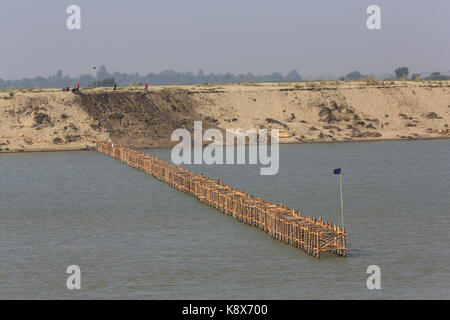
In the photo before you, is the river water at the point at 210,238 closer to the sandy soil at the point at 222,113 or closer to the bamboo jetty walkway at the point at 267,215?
the bamboo jetty walkway at the point at 267,215

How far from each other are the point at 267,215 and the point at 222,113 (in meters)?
84.4

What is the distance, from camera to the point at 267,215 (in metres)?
51.7

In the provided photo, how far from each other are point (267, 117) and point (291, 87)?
1757 centimetres

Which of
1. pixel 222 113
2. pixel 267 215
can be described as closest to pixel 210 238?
pixel 267 215

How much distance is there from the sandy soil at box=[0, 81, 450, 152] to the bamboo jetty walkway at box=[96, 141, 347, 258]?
138 ft

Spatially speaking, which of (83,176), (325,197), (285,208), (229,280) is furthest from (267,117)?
(229,280)

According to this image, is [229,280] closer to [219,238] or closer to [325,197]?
[219,238]

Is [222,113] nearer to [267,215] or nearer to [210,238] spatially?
[267,215]

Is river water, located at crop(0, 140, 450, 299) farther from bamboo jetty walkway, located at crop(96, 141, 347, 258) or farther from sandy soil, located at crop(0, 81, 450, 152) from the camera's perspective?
sandy soil, located at crop(0, 81, 450, 152)

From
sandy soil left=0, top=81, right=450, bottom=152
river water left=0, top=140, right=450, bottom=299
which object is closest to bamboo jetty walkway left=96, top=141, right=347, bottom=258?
river water left=0, top=140, right=450, bottom=299

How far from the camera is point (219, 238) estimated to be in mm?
50469

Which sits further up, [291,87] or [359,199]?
[291,87]

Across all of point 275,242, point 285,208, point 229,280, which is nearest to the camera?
point 229,280

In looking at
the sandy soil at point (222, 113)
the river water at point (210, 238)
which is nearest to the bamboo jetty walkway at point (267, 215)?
the river water at point (210, 238)
